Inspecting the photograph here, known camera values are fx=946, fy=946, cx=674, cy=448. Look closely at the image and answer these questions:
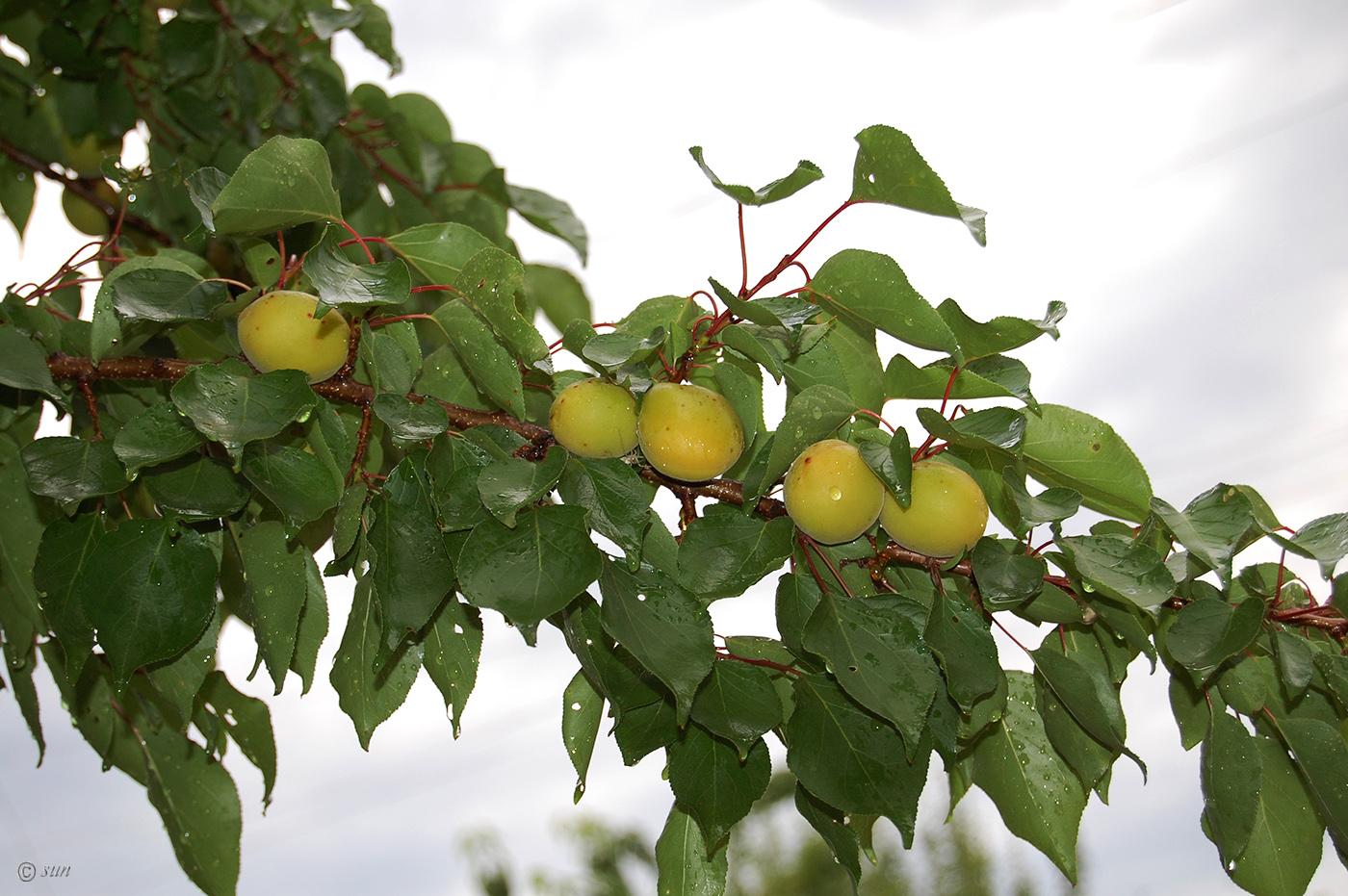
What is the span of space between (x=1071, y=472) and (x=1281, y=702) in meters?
0.19

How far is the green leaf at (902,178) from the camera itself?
44cm

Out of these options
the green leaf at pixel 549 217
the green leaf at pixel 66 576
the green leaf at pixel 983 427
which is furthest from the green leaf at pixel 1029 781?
the green leaf at pixel 549 217

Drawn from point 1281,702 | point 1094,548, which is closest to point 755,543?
point 1094,548

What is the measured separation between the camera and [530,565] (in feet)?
1.39

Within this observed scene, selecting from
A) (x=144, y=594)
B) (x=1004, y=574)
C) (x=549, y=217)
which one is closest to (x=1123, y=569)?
(x=1004, y=574)

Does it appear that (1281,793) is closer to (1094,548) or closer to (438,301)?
(1094,548)

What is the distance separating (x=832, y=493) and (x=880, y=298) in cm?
10

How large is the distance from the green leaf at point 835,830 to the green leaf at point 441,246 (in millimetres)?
342

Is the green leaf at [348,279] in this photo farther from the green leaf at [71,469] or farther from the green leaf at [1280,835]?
the green leaf at [1280,835]

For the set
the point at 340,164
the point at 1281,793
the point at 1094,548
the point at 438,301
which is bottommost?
the point at 1281,793

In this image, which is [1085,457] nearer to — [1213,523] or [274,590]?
[1213,523]

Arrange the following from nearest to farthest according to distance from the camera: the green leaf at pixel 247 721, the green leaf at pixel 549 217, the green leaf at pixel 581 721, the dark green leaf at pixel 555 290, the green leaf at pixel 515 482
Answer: the green leaf at pixel 515 482 → the green leaf at pixel 581 721 → the green leaf at pixel 247 721 → the green leaf at pixel 549 217 → the dark green leaf at pixel 555 290

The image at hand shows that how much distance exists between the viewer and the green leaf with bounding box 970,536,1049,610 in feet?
1.49

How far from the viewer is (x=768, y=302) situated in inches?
17.2
